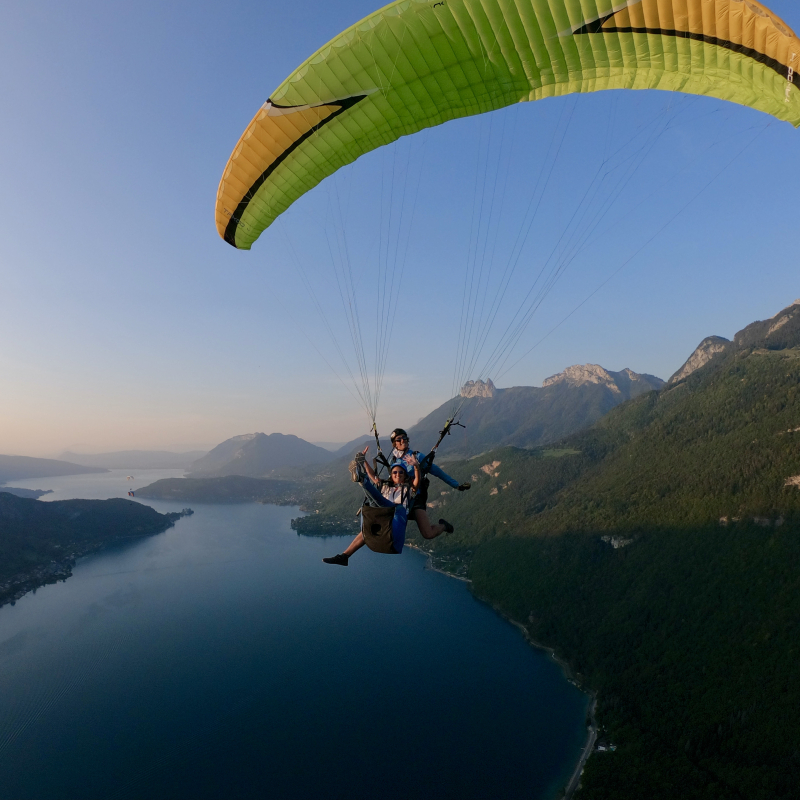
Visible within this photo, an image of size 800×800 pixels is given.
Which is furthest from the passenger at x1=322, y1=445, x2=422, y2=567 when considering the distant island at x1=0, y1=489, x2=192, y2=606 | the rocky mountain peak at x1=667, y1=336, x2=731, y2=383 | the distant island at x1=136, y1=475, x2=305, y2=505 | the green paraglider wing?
the distant island at x1=136, y1=475, x2=305, y2=505

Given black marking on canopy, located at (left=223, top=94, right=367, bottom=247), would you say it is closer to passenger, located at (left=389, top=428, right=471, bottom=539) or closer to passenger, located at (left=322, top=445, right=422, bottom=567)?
passenger, located at (left=389, top=428, right=471, bottom=539)

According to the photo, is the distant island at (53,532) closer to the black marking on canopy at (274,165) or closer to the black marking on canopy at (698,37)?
the black marking on canopy at (274,165)

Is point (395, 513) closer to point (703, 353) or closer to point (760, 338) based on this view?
point (760, 338)

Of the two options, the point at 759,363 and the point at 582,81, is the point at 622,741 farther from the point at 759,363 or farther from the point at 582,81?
the point at 759,363

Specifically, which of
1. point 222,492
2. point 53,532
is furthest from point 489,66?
point 222,492

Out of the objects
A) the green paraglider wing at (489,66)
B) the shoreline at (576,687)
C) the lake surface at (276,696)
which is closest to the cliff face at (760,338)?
the shoreline at (576,687)

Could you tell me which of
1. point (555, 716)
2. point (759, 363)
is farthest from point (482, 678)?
point (759, 363)
